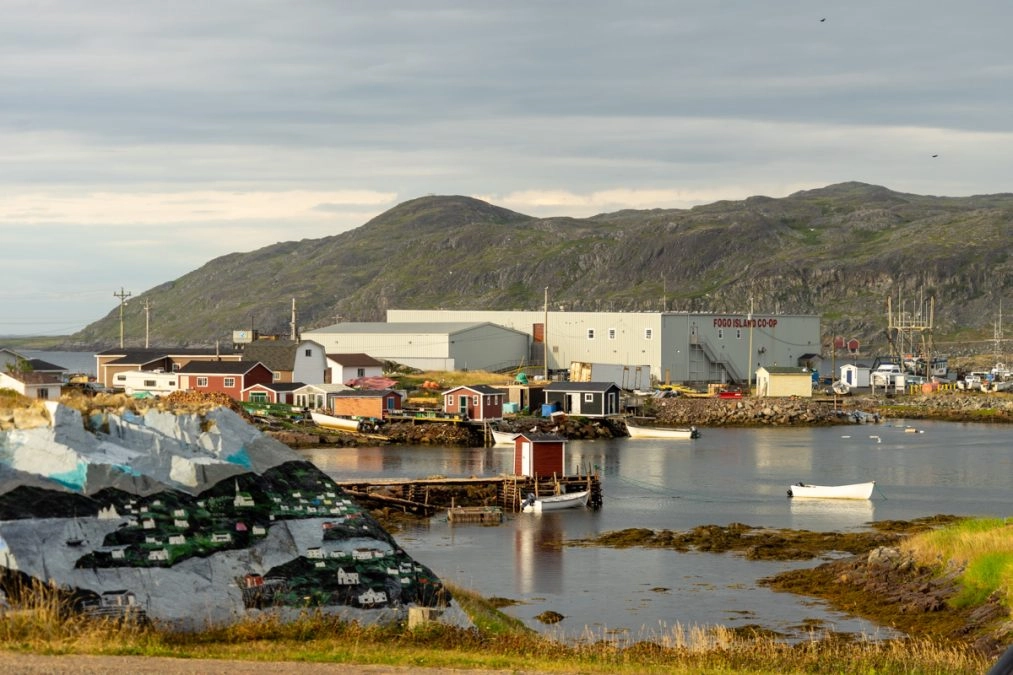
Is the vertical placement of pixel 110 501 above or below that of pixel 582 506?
above

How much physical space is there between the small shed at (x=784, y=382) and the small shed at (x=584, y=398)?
64.8ft

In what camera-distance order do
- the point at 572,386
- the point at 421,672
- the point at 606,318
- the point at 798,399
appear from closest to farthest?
the point at 421,672 < the point at 572,386 < the point at 798,399 < the point at 606,318

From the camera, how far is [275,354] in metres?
93.6

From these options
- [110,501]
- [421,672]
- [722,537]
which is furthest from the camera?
[722,537]

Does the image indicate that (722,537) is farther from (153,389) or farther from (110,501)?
(153,389)

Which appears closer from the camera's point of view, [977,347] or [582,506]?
[582,506]

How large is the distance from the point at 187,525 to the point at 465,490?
1250 inches

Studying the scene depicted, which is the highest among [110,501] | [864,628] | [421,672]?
[110,501]

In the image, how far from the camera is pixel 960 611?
27.8 m

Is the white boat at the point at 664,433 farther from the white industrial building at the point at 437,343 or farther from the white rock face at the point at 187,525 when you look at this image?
the white rock face at the point at 187,525

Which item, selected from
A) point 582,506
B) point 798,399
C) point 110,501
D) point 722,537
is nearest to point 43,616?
point 110,501

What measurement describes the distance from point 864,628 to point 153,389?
229 feet

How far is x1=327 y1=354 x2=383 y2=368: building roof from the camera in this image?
95.6 meters

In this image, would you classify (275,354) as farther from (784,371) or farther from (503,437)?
(784,371)
